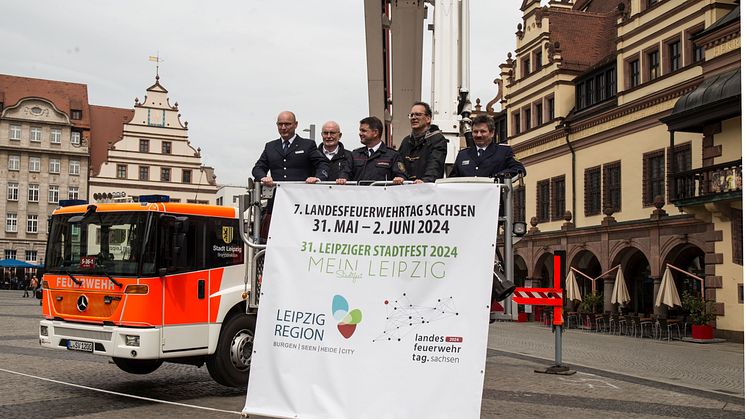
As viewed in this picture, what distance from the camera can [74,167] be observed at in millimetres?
77000

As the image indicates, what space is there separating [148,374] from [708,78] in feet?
66.2

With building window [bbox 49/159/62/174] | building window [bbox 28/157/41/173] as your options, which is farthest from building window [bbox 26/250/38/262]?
building window [bbox 49/159/62/174]

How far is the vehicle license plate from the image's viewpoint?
33.2ft

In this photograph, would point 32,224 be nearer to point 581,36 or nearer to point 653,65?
point 581,36

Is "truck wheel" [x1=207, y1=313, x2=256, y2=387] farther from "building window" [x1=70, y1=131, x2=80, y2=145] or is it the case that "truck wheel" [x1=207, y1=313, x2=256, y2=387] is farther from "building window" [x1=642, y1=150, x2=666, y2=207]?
"building window" [x1=70, y1=131, x2=80, y2=145]

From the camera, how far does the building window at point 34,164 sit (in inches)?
2968

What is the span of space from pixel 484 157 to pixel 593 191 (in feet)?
90.5

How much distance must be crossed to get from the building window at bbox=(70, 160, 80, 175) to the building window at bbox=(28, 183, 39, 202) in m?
3.32

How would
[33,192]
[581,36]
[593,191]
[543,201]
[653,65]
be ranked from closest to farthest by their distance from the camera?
[653,65], [593,191], [543,201], [581,36], [33,192]

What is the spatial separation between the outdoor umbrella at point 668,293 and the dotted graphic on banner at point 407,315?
21.8 metres

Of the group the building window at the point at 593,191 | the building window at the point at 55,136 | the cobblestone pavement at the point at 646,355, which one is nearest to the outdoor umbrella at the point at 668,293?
the cobblestone pavement at the point at 646,355

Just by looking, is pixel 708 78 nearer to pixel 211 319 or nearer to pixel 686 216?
pixel 686 216

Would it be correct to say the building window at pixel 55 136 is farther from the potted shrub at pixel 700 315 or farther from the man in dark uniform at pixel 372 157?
the man in dark uniform at pixel 372 157

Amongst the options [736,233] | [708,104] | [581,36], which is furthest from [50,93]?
[736,233]
